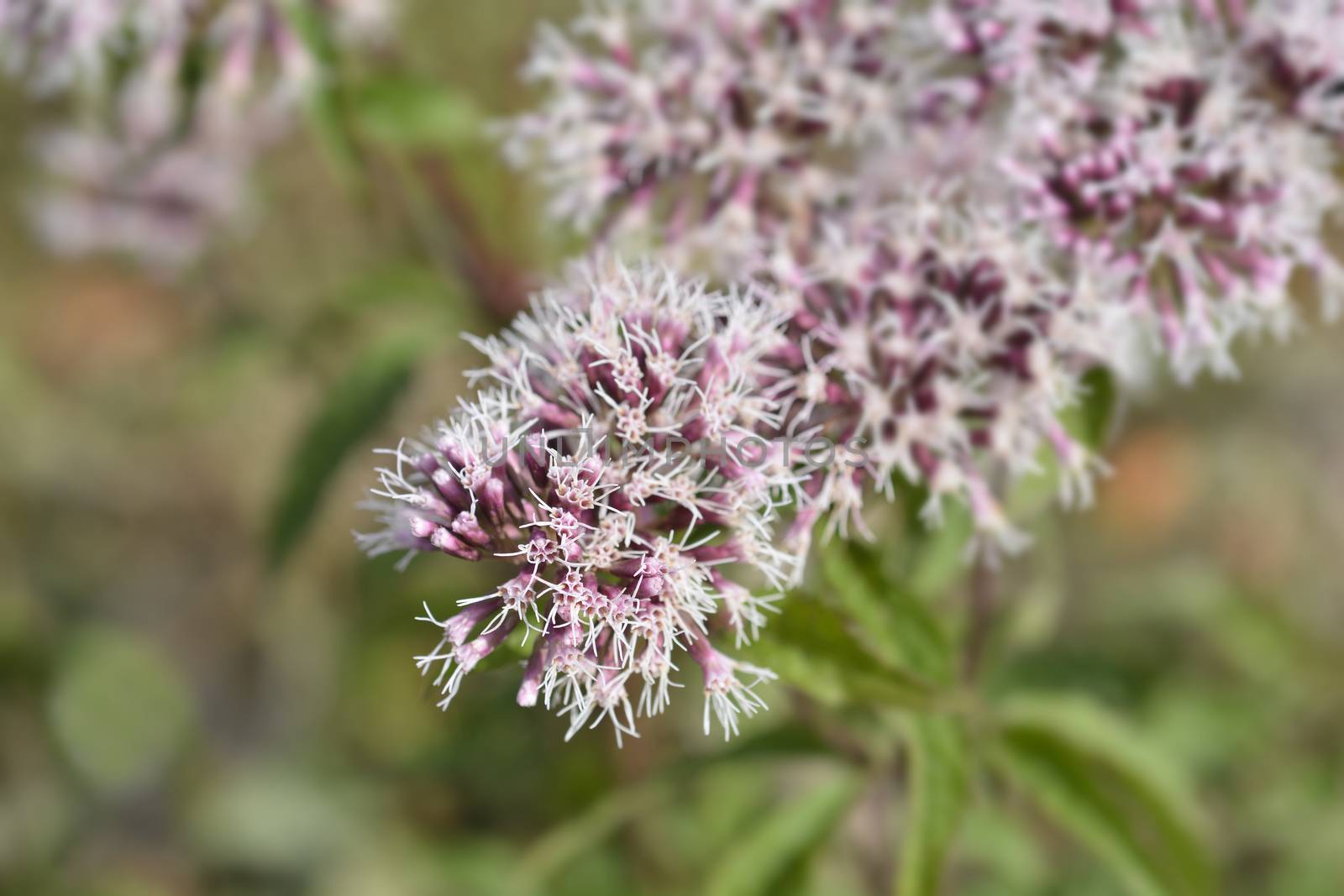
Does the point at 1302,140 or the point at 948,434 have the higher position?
the point at 1302,140

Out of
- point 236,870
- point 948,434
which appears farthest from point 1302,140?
point 236,870

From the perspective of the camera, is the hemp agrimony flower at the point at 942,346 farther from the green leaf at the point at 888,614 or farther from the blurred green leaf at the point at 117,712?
the blurred green leaf at the point at 117,712

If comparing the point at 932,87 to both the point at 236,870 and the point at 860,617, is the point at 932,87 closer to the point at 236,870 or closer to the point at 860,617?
the point at 860,617

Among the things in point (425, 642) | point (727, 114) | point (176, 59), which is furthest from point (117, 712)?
point (727, 114)

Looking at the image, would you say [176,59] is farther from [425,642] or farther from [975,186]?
[425,642]

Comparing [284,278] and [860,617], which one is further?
[284,278]

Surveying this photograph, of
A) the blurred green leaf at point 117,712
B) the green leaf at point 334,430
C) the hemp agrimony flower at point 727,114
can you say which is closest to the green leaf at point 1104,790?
the hemp agrimony flower at point 727,114

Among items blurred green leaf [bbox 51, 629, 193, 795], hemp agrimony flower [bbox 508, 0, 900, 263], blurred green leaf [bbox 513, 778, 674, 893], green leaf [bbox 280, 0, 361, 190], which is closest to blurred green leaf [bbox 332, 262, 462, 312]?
green leaf [bbox 280, 0, 361, 190]
